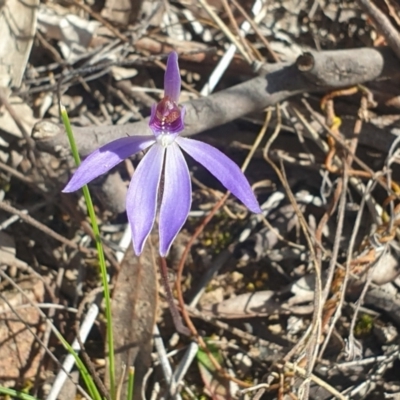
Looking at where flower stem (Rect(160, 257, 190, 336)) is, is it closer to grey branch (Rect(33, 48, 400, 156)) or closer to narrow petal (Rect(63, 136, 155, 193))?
narrow petal (Rect(63, 136, 155, 193))

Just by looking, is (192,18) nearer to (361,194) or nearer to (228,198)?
(228,198)

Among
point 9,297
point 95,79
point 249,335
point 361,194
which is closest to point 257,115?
point 361,194

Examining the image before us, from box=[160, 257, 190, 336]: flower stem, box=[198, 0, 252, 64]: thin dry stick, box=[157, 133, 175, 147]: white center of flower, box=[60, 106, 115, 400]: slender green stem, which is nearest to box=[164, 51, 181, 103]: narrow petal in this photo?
box=[157, 133, 175, 147]: white center of flower

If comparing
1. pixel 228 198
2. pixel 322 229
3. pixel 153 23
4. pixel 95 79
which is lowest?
pixel 322 229

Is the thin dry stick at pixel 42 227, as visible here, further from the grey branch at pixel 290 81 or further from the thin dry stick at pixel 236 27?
the thin dry stick at pixel 236 27

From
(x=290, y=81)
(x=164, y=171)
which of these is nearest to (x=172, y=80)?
(x=164, y=171)

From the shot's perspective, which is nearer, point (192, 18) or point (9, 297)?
point (9, 297)
